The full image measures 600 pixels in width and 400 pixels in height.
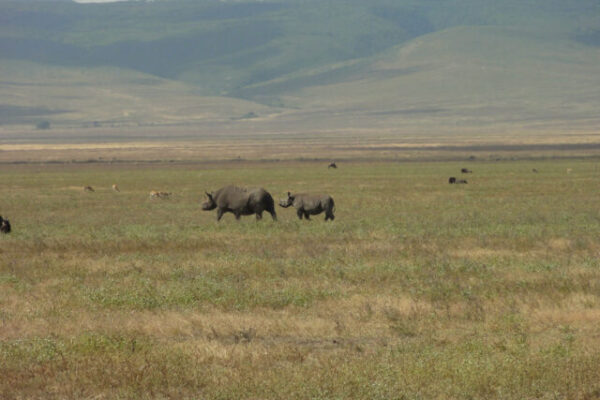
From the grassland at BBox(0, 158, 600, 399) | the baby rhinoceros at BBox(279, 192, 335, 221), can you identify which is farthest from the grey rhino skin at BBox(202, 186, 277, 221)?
the grassland at BBox(0, 158, 600, 399)

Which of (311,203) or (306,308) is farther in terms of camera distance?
(311,203)

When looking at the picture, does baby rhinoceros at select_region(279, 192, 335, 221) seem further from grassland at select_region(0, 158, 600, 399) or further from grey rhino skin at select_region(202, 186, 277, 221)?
grassland at select_region(0, 158, 600, 399)

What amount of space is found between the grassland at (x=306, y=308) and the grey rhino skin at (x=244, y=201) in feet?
4.20

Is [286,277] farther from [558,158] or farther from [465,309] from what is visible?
[558,158]

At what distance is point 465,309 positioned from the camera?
562 inches

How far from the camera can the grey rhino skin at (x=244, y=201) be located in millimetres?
28750

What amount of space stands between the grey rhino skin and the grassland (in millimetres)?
1279

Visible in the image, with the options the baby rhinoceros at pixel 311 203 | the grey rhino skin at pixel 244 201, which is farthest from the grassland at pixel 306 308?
the grey rhino skin at pixel 244 201

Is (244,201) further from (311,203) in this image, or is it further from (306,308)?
(306,308)

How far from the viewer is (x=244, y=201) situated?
29.0m

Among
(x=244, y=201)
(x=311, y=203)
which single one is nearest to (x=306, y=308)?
(x=244, y=201)

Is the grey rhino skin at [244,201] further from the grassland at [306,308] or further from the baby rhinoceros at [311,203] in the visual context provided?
the grassland at [306,308]

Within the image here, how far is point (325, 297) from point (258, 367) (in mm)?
4614

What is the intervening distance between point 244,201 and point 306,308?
14.4 meters
